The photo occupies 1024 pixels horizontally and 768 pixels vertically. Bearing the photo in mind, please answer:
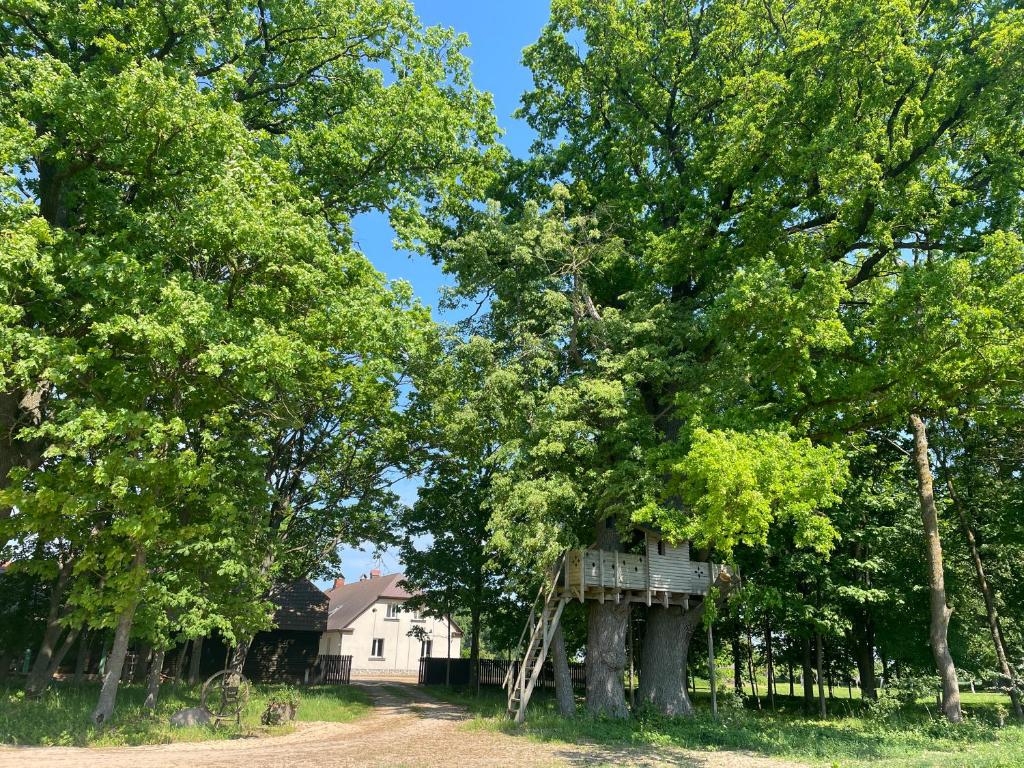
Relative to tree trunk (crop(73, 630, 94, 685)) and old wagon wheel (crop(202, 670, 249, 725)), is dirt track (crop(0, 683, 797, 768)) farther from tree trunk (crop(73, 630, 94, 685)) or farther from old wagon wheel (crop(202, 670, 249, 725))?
tree trunk (crop(73, 630, 94, 685))

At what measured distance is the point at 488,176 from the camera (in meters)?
20.6

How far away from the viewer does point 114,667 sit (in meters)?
12.4

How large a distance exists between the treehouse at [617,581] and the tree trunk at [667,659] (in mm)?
596

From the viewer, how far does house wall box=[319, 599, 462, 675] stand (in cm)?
4888

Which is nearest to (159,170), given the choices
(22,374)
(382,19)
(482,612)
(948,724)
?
(22,374)

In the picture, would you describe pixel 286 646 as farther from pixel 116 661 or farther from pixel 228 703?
pixel 116 661

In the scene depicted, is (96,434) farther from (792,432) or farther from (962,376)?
(962,376)

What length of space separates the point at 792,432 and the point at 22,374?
1479cm

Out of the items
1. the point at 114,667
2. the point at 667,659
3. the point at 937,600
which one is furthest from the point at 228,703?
the point at 937,600

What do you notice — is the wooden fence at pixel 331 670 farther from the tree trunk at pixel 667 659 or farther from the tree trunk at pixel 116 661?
the tree trunk at pixel 116 661

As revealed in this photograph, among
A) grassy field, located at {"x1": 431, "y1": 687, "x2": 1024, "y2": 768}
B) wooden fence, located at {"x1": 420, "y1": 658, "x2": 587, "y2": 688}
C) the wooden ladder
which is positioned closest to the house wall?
wooden fence, located at {"x1": 420, "y1": 658, "x2": 587, "y2": 688}

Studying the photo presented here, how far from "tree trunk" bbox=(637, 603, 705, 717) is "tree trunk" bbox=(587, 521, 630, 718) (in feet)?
2.78

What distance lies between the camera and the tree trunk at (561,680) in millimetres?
17125

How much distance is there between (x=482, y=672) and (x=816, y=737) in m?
19.9
